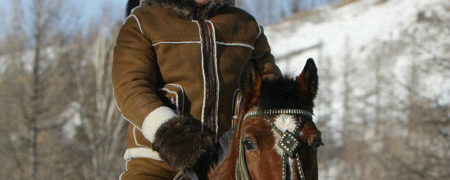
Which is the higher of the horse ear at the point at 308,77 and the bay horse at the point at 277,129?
the horse ear at the point at 308,77

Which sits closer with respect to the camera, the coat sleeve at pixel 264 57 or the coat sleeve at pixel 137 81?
the coat sleeve at pixel 137 81

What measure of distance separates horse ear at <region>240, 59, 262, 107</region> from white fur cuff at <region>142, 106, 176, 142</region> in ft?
1.95

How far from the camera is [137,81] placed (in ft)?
13.9

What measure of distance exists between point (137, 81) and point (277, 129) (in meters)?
1.22

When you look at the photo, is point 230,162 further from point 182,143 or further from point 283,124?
point 283,124

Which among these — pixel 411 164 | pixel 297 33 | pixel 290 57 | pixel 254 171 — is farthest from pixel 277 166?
pixel 297 33

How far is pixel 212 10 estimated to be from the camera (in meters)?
4.68

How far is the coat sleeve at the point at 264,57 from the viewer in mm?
4633

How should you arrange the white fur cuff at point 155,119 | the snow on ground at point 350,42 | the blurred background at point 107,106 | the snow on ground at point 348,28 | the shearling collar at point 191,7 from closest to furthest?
the white fur cuff at point 155,119 → the shearling collar at point 191,7 → the blurred background at point 107,106 → the snow on ground at point 350,42 → the snow on ground at point 348,28

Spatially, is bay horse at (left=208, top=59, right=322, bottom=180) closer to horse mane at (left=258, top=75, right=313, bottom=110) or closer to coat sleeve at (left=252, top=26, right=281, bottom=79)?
horse mane at (left=258, top=75, right=313, bottom=110)

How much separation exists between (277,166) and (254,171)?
0.55 ft

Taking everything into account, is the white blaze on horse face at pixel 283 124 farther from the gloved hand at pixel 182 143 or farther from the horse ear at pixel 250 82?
the gloved hand at pixel 182 143

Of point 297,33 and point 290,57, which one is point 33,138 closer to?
point 290,57

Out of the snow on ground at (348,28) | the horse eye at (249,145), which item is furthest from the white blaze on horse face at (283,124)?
the snow on ground at (348,28)
